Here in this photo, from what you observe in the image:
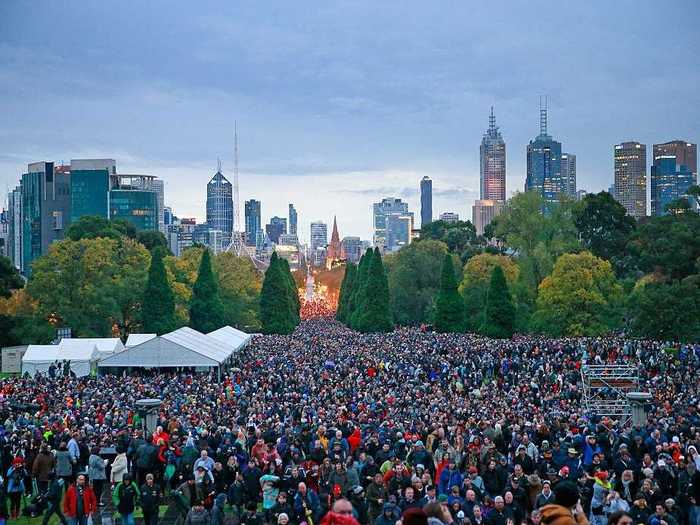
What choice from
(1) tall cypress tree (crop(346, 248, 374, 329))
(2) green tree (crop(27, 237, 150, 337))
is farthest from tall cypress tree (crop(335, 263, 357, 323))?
(2) green tree (crop(27, 237, 150, 337))

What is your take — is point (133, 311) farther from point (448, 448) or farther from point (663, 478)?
point (663, 478)

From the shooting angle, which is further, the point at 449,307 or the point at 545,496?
the point at 449,307

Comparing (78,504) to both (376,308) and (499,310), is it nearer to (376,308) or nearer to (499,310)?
(499,310)

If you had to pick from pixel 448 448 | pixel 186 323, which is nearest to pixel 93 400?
pixel 448 448

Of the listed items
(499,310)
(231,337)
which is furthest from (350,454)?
(499,310)

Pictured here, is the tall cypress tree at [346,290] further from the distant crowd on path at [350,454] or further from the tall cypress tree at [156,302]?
the distant crowd on path at [350,454]

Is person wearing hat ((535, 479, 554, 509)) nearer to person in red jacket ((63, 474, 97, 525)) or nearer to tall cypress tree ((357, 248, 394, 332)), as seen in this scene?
person in red jacket ((63, 474, 97, 525))
